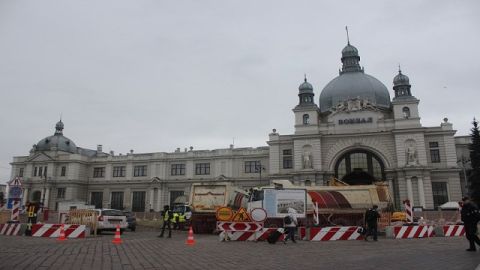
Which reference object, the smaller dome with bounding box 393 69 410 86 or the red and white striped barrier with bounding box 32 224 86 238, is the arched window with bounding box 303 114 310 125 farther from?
the red and white striped barrier with bounding box 32 224 86 238

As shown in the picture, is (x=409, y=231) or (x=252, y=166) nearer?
(x=409, y=231)

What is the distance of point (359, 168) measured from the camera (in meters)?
48.5

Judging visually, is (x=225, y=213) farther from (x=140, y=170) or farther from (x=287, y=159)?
(x=140, y=170)

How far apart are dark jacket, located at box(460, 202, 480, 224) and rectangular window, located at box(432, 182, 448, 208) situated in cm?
3773

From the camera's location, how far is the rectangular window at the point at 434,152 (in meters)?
47.3

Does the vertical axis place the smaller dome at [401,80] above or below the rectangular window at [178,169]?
above

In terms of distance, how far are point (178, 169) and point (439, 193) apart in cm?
3721

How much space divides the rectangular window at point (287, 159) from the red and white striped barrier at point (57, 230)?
35.9 m

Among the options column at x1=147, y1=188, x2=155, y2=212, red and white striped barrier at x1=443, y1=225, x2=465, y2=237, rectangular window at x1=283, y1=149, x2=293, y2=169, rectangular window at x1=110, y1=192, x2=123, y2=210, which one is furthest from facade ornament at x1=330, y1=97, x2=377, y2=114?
rectangular window at x1=110, y1=192, x2=123, y2=210

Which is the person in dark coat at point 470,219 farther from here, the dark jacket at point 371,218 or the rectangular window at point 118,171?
the rectangular window at point 118,171

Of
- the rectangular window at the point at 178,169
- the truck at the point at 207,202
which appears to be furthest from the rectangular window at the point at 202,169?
the truck at the point at 207,202

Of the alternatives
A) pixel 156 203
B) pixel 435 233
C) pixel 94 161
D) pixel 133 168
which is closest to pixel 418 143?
pixel 435 233

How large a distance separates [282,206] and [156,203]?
1625 inches

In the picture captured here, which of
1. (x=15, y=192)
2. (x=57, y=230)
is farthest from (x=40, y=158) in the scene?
(x=57, y=230)
